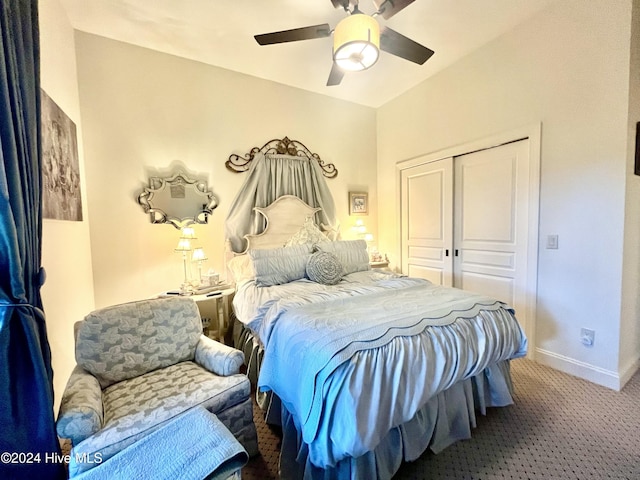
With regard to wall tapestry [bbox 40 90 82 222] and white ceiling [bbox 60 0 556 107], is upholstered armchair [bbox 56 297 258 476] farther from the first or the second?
white ceiling [bbox 60 0 556 107]

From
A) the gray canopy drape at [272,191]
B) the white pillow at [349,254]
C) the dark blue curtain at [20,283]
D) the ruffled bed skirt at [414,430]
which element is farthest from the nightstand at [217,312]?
the dark blue curtain at [20,283]

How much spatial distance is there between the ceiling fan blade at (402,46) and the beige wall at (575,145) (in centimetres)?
115

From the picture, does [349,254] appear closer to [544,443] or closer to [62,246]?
[544,443]

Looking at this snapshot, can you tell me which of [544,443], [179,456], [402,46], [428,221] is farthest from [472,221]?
[179,456]

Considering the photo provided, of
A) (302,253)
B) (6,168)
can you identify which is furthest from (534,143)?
(6,168)

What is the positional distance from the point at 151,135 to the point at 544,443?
3929 millimetres

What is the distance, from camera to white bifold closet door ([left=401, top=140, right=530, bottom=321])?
2670 millimetres

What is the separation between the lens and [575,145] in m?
2.24

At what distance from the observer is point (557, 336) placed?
2.41 metres

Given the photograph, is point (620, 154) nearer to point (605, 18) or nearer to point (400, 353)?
point (605, 18)

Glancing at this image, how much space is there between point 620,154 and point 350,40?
2.15m

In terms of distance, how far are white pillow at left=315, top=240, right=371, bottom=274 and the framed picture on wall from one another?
1103 mm

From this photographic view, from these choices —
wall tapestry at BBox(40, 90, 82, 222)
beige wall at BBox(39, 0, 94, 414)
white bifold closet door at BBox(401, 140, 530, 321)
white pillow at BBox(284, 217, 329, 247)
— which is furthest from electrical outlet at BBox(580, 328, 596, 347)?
wall tapestry at BBox(40, 90, 82, 222)

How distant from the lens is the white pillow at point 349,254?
9.35 ft
